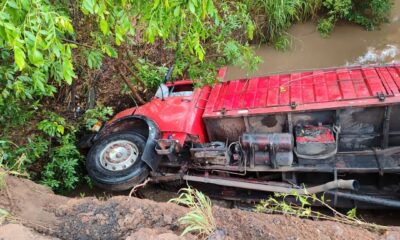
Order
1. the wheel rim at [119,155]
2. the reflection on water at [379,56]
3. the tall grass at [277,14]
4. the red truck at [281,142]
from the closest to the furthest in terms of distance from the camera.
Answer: the red truck at [281,142] < the wheel rim at [119,155] < the reflection on water at [379,56] < the tall grass at [277,14]

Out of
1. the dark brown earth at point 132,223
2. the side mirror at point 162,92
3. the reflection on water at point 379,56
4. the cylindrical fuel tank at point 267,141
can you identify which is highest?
the reflection on water at point 379,56

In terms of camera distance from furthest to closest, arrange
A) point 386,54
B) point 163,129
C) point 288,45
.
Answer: point 288,45 → point 386,54 → point 163,129

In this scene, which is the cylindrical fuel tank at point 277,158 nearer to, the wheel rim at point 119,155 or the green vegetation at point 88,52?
the green vegetation at point 88,52

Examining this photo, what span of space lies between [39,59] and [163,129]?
2.99 meters

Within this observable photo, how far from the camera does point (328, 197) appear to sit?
4410 mm

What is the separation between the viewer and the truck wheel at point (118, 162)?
434 cm

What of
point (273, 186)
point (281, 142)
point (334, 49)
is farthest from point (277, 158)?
point (334, 49)

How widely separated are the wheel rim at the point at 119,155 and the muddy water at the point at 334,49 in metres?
3.39

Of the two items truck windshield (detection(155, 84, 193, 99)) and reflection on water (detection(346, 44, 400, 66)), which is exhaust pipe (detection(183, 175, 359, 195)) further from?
reflection on water (detection(346, 44, 400, 66))

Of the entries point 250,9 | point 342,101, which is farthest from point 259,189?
point 250,9

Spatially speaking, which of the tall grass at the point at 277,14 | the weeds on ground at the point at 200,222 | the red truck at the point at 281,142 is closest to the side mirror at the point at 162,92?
the red truck at the point at 281,142

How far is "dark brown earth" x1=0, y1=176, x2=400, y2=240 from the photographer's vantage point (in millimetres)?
1856

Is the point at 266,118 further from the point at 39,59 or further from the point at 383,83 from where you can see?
the point at 39,59

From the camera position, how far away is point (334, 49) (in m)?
7.76
